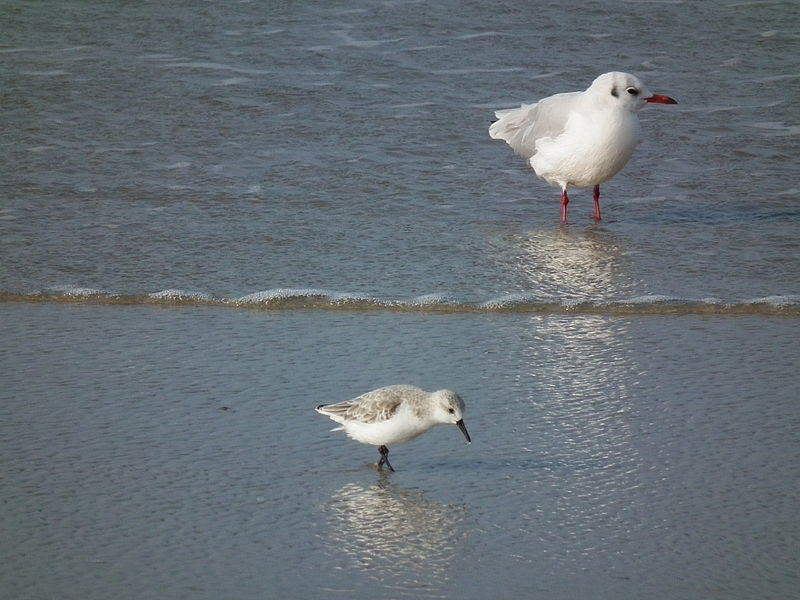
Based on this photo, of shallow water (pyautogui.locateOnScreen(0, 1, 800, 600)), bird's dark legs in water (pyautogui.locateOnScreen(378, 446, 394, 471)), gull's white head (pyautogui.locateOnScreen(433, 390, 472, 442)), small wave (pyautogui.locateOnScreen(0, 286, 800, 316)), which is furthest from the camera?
small wave (pyautogui.locateOnScreen(0, 286, 800, 316))

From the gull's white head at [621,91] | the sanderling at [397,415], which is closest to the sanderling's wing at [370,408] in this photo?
the sanderling at [397,415]

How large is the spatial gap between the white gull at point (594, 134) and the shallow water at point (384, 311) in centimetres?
29

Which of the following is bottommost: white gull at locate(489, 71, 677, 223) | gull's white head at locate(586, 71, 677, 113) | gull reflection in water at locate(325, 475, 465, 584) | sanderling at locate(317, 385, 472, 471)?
gull reflection in water at locate(325, 475, 465, 584)

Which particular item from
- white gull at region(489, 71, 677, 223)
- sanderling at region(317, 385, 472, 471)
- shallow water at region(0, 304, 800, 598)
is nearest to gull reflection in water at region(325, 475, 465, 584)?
shallow water at region(0, 304, 800, 598)

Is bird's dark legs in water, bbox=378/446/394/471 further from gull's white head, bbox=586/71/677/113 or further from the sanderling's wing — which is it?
gull's white head, bbox=586/71/677/113

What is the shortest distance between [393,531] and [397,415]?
543 mm

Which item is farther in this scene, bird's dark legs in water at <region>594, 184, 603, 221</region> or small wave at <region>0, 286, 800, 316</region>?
bird's dark legs in water at <region>594, 184, 603, 221</region>

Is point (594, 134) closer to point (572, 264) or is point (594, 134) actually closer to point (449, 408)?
point (572, 264)

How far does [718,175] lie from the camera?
9789 mm

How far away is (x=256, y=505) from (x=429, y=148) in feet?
20.0

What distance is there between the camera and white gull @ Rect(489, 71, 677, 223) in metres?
8.93

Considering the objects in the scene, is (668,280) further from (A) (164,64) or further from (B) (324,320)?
(A) (164,64)

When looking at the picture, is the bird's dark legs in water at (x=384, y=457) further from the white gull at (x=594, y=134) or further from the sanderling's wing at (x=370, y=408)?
the white gull at (x=594, y=134)

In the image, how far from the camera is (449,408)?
15.3 feet
